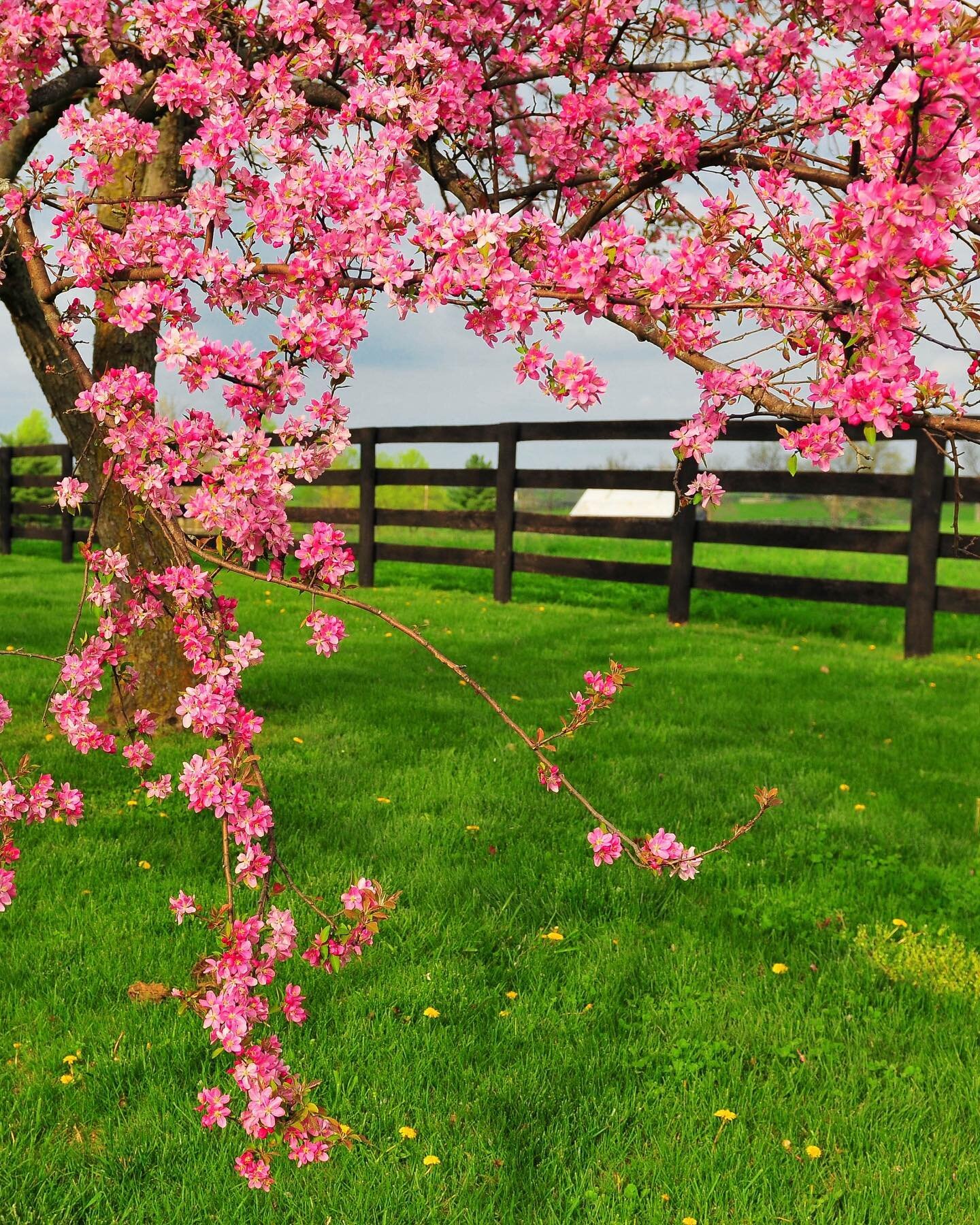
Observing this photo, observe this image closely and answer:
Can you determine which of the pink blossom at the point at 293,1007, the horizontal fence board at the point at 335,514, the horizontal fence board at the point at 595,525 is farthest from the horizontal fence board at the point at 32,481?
the pink blossom at the point at 293,1007

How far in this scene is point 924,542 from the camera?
880cm

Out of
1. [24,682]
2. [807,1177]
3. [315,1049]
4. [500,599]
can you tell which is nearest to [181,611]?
[315,1049]

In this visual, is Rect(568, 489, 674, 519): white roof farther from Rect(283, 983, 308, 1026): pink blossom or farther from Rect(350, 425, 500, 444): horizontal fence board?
Rect(283, 983, 308, 1026): pink blossom

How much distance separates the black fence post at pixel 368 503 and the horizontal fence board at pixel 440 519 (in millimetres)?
160

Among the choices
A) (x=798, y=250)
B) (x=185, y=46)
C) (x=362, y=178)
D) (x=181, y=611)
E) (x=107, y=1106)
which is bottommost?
(x=107, y=1106)

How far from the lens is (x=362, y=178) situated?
7.50 feet

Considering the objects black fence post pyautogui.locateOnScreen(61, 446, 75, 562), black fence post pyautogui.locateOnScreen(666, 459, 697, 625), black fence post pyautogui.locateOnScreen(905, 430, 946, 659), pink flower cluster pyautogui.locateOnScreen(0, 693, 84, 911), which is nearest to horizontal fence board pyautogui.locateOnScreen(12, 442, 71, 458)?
black fence post pyautogui.locateOnScreen(61, 446, 75, 562)

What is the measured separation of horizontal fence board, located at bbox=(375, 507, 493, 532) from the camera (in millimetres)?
12000

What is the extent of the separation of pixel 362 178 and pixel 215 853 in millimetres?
2932

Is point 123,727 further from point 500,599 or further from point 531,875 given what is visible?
point 500,599

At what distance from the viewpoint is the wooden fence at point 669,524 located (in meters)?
8.84

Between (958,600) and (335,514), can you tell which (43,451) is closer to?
(335,514)

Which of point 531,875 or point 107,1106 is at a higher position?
point 531,875

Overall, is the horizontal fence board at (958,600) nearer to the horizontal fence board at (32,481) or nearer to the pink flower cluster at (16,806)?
the pink flower cluster at (16,806)
